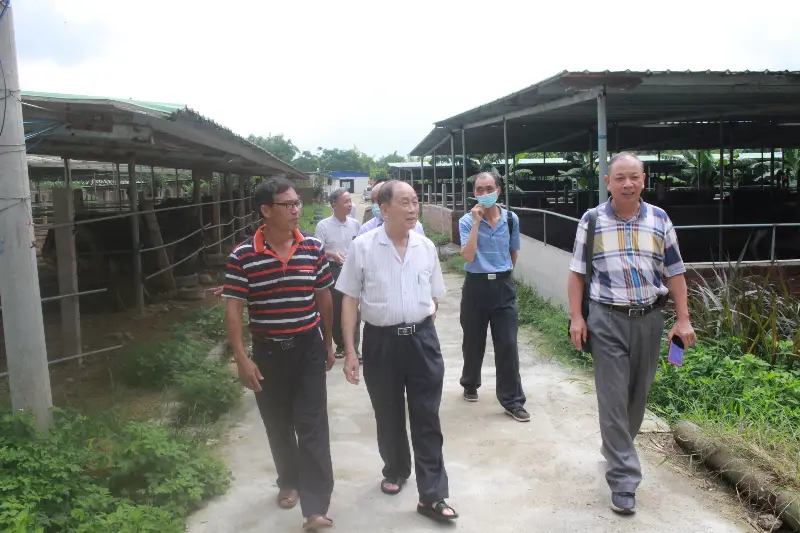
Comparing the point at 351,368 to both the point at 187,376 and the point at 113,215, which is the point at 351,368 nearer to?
the point at 187,376

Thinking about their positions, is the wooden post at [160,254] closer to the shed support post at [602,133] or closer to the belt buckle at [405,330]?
the shed support post at [602,133]

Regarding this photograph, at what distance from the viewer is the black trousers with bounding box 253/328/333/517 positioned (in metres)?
3.50

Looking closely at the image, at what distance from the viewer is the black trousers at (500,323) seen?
5105 mm

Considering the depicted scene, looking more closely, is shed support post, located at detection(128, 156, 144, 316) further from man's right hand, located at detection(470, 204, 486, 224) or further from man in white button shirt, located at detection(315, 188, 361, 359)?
man's right hand, located at detection(470, 204, 486, 224)

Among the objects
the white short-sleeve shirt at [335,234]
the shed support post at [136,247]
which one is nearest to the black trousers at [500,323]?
the white short-sleeve shirt at [335,234]

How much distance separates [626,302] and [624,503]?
1.02 meters

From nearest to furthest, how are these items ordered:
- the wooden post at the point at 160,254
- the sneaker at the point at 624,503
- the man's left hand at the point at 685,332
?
the sneaker at the point at 624,503 → the man's left hand at the point at 685,332 → the wooden post at the point at 160,254

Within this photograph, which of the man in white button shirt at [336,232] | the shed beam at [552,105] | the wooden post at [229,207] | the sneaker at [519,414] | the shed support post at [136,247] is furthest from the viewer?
the wooden post at [229,207]

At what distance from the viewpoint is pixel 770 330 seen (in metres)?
6.23

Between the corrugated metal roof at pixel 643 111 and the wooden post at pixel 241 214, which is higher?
the corrugated metal roof at pixel 643 111

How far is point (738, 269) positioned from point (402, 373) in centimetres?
483

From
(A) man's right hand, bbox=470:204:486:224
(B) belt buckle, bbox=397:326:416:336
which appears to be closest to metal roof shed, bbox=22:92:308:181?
(A) man's right hand, bbox=470:204:486:224

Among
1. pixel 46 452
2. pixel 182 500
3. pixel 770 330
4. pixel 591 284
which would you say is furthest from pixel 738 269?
pixel 46 452

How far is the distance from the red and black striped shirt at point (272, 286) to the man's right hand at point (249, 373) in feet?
0.55
